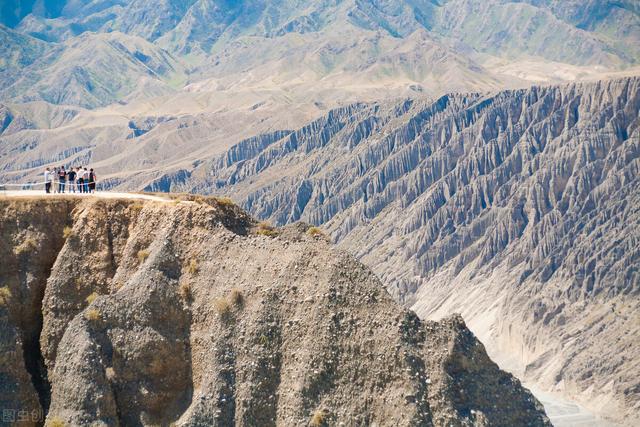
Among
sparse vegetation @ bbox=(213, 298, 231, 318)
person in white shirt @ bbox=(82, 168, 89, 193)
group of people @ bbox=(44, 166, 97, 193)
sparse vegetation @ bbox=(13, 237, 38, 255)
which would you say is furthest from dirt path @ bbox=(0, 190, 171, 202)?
sparse vegetation @ bbox=(213, 298, 231, 318)

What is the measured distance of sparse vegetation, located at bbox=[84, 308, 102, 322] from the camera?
109 feet

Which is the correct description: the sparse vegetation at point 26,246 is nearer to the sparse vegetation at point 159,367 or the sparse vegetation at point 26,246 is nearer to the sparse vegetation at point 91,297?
the sparse vegetation at point 91,297

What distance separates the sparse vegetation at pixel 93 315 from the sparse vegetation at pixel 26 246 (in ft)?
17.1

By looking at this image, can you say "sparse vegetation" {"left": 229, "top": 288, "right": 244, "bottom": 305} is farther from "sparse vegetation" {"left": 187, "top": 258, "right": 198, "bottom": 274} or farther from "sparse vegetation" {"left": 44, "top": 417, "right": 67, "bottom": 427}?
"sparse vegetation" {"left": 44, "top": 417, "right": 67, "bottom": 427}

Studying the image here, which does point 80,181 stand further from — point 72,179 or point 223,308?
point 223,308

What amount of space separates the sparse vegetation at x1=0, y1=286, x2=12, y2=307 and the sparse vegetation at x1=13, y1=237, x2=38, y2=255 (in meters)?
1.36

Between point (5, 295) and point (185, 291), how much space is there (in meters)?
6.51

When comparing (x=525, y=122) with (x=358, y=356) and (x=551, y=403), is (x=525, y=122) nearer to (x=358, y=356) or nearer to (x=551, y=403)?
(x=551, y=403)

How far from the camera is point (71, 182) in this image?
4425 cm

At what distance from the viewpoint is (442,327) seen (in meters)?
30.2

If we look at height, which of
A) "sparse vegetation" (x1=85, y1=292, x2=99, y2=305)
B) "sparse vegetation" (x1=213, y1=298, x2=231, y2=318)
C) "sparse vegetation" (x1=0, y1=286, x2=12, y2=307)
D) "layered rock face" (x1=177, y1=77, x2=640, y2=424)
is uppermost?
"sparse vegetation" (x1=213, y1=298, x2=231, y2=318)

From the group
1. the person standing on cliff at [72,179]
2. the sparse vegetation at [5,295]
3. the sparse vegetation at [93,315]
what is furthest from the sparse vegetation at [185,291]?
the person standing on cliff at [72,179]

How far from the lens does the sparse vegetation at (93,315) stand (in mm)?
33156

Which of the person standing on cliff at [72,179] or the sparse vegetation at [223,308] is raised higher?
the sparse vegetation at [223,308]
